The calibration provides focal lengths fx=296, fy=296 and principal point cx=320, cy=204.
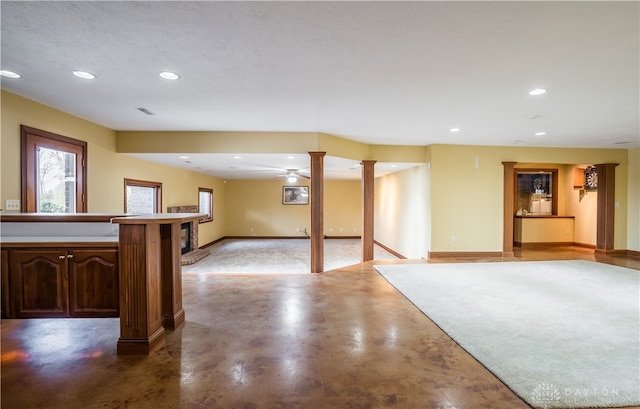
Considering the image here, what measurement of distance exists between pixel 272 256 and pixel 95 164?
14.4ft

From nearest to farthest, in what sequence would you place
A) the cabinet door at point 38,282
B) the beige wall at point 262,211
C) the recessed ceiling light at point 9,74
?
the cabinet door at point 38,282
the recessed ceiling light at point 9,74
the beige wall at point 262,211

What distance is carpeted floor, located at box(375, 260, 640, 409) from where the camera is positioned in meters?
1.96

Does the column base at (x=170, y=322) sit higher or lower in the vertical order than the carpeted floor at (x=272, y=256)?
higher

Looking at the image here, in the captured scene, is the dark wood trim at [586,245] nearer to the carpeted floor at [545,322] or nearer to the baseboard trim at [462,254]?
the carpeted floor at [545,322]

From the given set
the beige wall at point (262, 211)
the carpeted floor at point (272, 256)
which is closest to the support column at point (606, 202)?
the carpeted floor at point (272, 256)

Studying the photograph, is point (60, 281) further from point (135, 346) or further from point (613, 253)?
point (613, 253)

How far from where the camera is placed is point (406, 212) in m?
7.48

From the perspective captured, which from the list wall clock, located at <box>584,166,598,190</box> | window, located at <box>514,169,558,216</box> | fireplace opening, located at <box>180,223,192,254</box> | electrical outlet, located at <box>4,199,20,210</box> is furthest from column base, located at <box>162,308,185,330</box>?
wall clock, located at <box>584,166,598,190</box>

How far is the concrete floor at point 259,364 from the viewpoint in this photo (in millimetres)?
1824

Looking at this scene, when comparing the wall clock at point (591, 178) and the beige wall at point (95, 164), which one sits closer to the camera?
the beige wall at point (95, 164)

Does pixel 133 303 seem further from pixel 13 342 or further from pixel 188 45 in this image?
pixel 188 45

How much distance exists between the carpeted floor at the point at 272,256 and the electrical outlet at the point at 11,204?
9.93 ft

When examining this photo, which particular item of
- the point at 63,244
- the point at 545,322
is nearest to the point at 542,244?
the point at 545,322

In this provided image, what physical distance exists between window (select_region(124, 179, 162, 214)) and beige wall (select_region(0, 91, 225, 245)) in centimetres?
13
